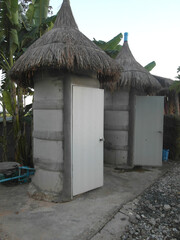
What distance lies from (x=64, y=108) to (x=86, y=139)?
75 centimetres

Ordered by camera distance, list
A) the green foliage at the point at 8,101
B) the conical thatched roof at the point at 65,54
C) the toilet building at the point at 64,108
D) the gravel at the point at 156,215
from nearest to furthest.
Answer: the gravel at the point at 156,215 → the conical thatched roof at the point at 65,54 → the toilet building at the point at 64,108 → the green foliage at the point at 8,101

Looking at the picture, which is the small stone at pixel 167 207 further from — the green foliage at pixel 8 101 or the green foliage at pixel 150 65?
the green foliage at pixel 150 65

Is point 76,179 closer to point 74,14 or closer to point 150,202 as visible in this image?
point 150,202

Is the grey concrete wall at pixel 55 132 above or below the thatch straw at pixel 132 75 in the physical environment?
below

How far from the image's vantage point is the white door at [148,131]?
563 cm

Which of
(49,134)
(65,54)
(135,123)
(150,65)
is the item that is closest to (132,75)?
(135,123)

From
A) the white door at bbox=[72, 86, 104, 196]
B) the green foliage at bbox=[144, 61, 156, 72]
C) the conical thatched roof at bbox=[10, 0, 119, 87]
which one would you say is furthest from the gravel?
the green foliage at bbox=[144, 61, 156, 72]

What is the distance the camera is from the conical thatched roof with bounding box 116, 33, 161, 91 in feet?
17.8

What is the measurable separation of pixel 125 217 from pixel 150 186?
5.02 feet

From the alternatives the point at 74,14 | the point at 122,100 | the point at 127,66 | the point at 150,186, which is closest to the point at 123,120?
the point at 122,100

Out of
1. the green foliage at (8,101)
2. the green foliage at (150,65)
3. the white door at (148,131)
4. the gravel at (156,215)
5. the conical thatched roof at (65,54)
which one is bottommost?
the gravel at (156,215)

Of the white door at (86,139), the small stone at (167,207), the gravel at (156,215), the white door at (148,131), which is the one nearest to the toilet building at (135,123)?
the white door at (148,131)

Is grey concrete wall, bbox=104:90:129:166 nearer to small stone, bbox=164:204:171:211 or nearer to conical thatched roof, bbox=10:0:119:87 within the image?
conical thatched roof, bbox=10:0:119:87

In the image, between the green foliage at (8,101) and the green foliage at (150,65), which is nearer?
the green foliage at (8,101)
